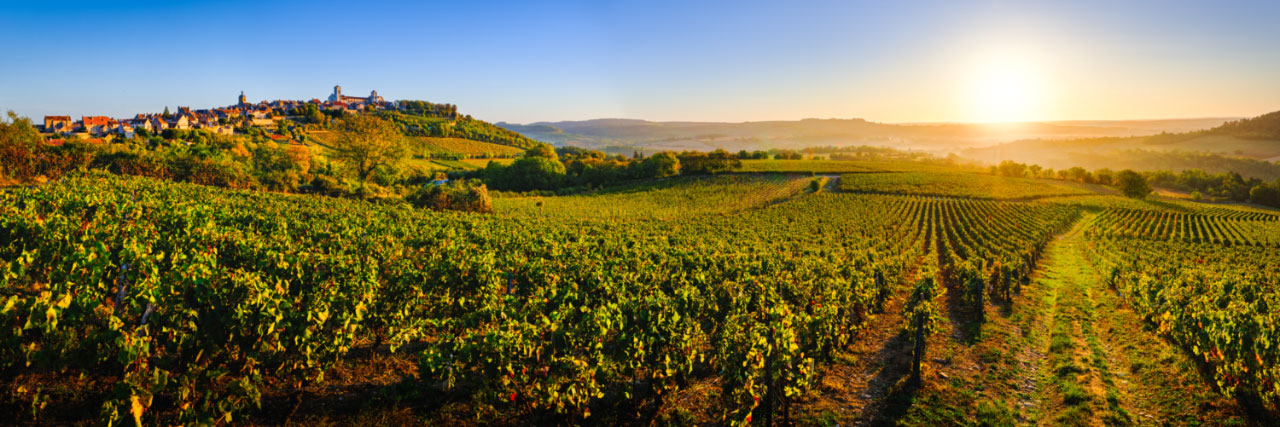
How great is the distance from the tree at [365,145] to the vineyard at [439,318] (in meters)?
28.5

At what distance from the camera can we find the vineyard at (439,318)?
778cm

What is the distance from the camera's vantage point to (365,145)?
51000mm

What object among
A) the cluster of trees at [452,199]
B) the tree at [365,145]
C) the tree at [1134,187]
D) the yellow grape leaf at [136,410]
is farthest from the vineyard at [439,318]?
the tree at [1134,187]

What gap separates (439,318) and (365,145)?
46463mm

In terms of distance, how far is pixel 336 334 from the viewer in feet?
28.8

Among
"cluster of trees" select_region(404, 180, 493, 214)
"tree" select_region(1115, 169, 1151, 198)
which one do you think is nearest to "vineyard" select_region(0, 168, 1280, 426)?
"cluster of trees" select_region(404, 180, 493, 214)

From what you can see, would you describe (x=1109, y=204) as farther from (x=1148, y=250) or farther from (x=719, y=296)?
(x=719, y=296)

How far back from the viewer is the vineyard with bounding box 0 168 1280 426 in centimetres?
778

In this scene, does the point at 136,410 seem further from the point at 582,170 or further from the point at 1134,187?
the point at 1134,187

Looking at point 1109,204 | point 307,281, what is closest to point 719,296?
point 307,281

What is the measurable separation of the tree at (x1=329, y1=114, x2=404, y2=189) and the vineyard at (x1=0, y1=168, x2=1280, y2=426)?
1121 inches

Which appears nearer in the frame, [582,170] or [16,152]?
[16,152]

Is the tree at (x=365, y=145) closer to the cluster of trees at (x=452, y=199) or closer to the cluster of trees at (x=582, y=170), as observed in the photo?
the cluster of trees at (x=452, y=199)

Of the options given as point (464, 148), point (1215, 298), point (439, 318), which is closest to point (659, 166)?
point (464, 148)
